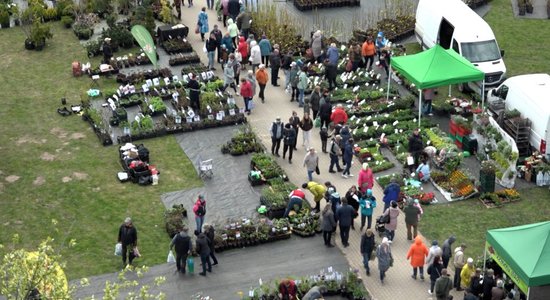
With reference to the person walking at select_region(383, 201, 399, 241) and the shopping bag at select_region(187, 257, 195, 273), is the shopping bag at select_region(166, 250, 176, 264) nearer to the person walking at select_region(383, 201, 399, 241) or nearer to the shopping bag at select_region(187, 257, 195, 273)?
the shopping bag at select_region(187, 257, 195, 273)

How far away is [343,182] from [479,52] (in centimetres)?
842

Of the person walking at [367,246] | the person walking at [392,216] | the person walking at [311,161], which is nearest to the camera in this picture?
the person walking at [367,246]

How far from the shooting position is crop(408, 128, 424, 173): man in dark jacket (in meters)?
30.7

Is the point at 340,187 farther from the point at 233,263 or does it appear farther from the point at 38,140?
the point at 38,140

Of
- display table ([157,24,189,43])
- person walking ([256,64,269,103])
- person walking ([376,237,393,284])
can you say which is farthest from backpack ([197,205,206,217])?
display table ([157,24,189,43])

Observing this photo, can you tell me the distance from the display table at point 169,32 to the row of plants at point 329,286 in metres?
16.5

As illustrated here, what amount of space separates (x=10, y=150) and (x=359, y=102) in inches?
441

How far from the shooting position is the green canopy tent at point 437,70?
107 feet

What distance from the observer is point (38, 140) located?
3322 centimetres

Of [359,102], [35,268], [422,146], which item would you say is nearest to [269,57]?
[359,102]

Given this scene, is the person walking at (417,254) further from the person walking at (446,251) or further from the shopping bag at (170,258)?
the shopping bag at (170,258)

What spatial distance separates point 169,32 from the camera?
39.9 meters

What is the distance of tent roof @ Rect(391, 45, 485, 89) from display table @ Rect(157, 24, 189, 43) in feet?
32.4

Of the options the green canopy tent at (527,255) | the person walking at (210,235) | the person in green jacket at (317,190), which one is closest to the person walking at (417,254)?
the green canopy tent at (527,255)
